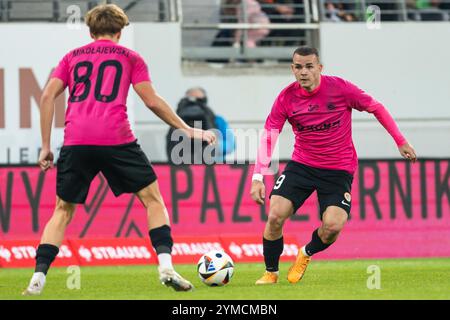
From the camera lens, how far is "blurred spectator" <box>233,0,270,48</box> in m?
20.2

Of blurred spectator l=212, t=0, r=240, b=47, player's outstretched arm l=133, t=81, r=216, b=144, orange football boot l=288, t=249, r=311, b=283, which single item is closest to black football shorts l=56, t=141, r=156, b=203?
player's outstretched arm l=133, t=81, r=216, b=144

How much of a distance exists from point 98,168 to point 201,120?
8501 millimetres

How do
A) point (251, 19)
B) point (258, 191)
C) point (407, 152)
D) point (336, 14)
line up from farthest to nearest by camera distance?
1. point (336, 14)
2. point (251, 19)
3. point (407, 152)
4. point (258, 191)

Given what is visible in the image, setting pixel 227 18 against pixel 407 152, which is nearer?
pixel 407 152

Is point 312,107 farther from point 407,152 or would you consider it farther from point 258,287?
point 258,287

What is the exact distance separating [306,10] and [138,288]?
11.8 m

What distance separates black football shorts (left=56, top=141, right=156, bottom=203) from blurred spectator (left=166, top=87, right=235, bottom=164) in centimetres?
820

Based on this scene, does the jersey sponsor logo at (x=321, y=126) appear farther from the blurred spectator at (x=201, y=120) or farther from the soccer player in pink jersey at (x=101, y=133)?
the blurred spectator at (x=201, y=120)

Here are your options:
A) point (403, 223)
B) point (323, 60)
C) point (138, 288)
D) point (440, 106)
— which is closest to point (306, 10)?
point (323, 60)

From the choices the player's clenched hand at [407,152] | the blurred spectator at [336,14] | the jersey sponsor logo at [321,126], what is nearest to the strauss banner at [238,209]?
the jersey sponsor logo at [321,126]

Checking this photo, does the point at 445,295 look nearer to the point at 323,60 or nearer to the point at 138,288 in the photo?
the point at 138,288

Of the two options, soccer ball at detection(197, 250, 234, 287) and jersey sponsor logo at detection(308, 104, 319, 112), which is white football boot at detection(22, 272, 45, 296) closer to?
soccer ball at detection(197, 250, 234, 287)

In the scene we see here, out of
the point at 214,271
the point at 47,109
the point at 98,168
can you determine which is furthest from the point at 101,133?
the point at 214,271

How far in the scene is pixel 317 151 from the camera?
1009 cm
